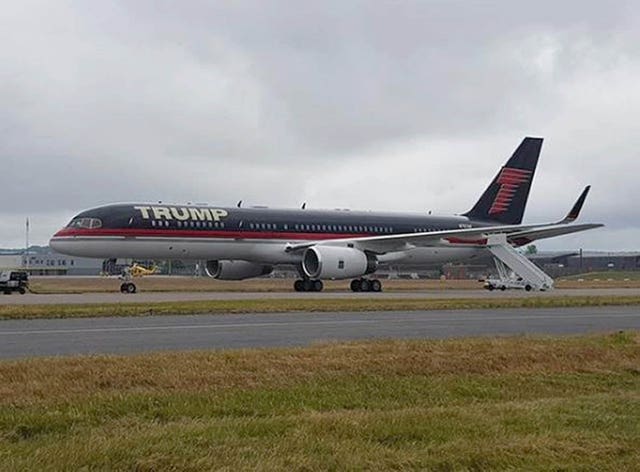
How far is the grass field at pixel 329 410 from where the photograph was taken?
20.8 feet

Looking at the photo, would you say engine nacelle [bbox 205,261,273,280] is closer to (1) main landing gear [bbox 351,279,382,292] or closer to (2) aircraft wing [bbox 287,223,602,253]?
(2) aircraft wing [bbox 287,223,602,253]

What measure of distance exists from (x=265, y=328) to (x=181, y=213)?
20.2 m

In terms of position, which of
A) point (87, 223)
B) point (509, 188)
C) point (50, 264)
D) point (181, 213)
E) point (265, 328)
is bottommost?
point (265, 328)

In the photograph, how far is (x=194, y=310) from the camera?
22016 millimetres

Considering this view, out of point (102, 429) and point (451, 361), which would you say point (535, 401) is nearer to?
point (451, 361)

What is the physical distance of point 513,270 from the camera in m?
44.2

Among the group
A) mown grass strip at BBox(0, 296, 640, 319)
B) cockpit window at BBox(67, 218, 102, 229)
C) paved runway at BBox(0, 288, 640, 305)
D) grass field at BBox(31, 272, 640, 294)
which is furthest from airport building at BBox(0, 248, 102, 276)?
mown grass strip at BBox(0, 296, 640, 319)

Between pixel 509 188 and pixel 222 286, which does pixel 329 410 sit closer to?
pixel 222 286

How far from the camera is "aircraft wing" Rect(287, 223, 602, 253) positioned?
39.5 meters

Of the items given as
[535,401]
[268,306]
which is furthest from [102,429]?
[268,306]

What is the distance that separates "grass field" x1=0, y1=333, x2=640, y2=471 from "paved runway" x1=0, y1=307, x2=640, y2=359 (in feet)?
7.04

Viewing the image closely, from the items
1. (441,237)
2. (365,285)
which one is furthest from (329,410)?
(441,237)

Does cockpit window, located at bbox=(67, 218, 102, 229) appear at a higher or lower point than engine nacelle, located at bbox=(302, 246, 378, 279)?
higher

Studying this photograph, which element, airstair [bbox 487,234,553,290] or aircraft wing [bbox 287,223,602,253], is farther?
airstair [bbox 487,234,553,290]
